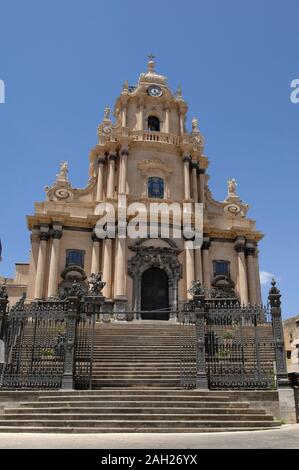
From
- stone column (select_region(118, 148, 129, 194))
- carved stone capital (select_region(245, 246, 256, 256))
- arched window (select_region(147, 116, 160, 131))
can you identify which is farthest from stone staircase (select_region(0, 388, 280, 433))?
arched window (select_region(147, 116, 160, 131))

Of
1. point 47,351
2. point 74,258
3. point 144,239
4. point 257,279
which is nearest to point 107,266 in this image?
point 74,258

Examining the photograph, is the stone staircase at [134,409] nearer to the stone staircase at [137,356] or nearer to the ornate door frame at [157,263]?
the stone staircase at [137,356]

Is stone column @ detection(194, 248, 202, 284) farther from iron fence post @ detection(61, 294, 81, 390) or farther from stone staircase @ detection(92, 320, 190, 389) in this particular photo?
iron fence post @ detection(61, 294, 81, 390)

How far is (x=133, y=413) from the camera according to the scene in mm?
10914

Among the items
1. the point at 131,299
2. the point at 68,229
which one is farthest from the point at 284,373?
the point at 68,229

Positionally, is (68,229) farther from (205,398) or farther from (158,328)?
(205,398)

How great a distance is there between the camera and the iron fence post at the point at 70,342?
520 inches

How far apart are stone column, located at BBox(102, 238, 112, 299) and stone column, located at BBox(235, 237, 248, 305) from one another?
865cm

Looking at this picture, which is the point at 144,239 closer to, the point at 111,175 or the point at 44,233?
the point at 111,175

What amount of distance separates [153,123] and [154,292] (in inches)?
550

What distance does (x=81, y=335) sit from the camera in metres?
15.7

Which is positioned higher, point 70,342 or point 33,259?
point 33,259

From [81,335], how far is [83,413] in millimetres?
4934

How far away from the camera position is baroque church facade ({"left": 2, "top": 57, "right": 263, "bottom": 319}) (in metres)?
27.4
